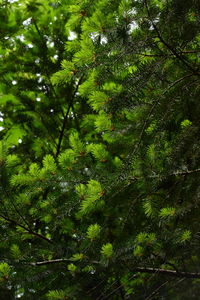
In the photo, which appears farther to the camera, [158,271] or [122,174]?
[158,271]

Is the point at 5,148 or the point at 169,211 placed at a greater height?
the point at 5,148

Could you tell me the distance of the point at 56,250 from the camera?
262 cm

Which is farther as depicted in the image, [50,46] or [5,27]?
[50,46]

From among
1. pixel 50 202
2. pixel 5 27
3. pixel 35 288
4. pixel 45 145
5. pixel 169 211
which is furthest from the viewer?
pixel 45 145

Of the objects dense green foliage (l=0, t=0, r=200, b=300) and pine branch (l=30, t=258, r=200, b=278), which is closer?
dense green foliage (l=0, t=0, r=200, b=300)

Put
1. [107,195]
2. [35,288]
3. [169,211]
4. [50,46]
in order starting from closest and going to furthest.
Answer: [169,211] → [107,195] → [35,288] → [50,46]

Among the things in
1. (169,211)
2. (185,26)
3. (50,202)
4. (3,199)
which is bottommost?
(169,211)

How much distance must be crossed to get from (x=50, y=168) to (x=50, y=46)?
2.30m

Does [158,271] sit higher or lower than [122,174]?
lower

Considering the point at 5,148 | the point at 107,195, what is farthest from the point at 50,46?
the point at 107,195

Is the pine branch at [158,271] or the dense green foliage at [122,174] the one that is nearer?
the dense green foliage at [122,174]

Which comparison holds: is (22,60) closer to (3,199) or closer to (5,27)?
(5,27)

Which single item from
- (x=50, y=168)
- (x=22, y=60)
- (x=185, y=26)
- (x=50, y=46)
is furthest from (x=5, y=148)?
(x=50, y=46)

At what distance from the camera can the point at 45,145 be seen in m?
3.92
